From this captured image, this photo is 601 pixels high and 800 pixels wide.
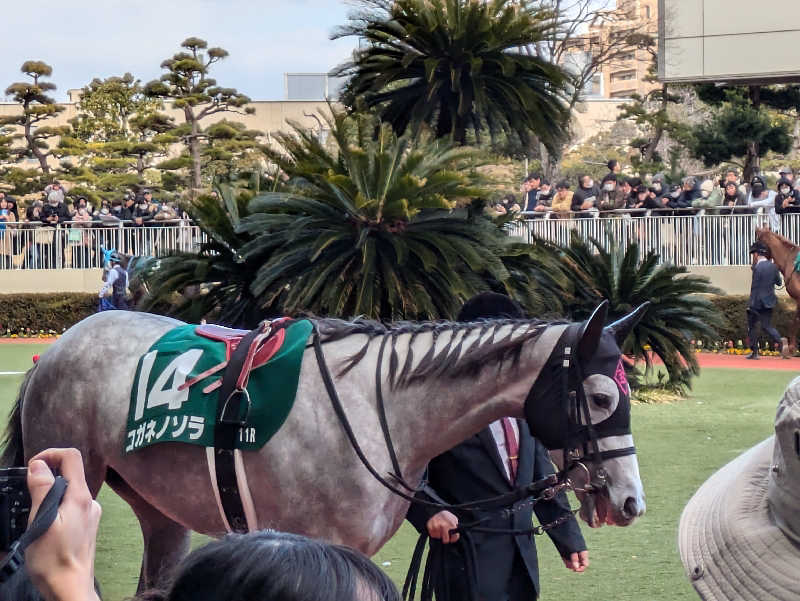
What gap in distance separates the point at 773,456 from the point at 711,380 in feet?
46.5

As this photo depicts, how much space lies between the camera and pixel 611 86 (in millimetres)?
99250

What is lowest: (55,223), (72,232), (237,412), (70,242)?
(237,412)

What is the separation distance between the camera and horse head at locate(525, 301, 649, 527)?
4.07 m

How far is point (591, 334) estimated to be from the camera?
408 centimetres

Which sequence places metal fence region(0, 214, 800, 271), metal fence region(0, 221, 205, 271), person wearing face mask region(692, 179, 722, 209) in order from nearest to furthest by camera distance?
metal fence region(0, 214, 800, 271) < person wearing face mask region(692, 179, 722, 209) < metal fence region(0, 221, 205, 271)

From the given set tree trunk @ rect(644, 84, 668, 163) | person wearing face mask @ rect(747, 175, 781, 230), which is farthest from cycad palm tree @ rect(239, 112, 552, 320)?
tree trunk @ rect(644, 84, 668, 163)

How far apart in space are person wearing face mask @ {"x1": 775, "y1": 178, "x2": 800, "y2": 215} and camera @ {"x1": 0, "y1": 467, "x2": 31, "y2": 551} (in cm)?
1998

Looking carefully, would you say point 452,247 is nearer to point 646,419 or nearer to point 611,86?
point 646,419

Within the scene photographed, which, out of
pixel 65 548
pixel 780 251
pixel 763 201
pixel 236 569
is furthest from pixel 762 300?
pixel 236 569

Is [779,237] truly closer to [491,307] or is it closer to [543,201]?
[543,201]

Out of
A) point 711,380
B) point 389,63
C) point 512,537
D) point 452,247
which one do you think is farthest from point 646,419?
point 512,537

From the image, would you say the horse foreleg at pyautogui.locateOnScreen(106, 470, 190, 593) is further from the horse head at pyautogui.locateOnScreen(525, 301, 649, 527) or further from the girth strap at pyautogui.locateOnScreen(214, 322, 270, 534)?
the horse head at pyautogui.locateOnScreen(525, 301, 649, 527)

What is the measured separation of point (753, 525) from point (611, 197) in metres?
21.2

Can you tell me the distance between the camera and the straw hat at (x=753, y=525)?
4.56ft
